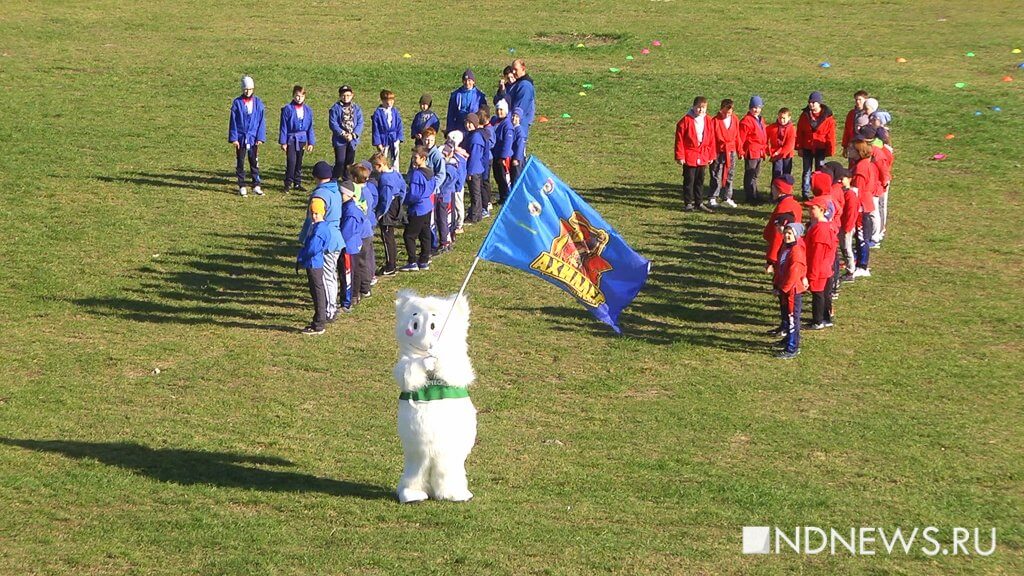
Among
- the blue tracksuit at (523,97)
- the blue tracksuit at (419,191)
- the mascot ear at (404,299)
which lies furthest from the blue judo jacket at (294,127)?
the mascot ear at (404,299)

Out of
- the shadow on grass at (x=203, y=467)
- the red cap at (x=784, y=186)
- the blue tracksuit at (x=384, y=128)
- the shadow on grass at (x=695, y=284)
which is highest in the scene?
the blue tracksuit at (x=384, y=128)

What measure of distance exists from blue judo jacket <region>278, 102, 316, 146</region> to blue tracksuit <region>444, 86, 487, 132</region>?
2.75 meters

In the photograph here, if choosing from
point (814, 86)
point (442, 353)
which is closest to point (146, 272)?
point (442, 353)

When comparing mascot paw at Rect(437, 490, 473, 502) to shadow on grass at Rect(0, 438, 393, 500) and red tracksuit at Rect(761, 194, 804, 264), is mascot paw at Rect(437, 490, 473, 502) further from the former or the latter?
red tracksuit at Rect(761, 194, 804, 264)

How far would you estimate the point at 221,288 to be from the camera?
19.6 m

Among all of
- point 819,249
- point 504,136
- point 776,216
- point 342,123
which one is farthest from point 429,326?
point 342,123

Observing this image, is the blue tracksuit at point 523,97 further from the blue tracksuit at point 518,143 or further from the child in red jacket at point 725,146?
the child in red jacket at point 725,146

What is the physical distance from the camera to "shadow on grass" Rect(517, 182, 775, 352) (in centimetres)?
1788

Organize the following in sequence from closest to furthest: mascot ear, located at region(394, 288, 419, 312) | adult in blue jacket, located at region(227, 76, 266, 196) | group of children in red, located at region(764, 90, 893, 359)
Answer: mascot ear, located at region(394, 288, 419, 312) → group of children in red, located at region(764, 90, 893, 359) → adult in blue jacket, located at region(227, 76, 266, 196)

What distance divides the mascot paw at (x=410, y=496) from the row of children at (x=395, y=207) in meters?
5.74

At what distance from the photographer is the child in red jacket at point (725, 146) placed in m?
23.6

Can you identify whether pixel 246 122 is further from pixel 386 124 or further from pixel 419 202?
pixel 419 202

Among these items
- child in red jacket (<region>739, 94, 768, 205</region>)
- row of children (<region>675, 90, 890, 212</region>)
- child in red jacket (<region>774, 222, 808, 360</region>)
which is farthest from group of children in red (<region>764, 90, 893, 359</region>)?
child in red jacket (<region>739, 94, 768, 205</region>)

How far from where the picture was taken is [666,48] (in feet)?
120
